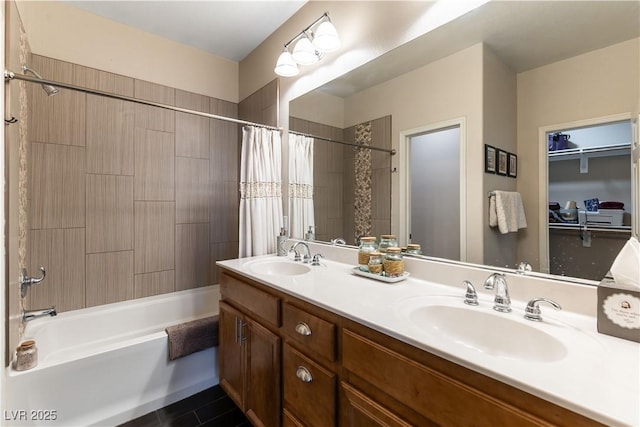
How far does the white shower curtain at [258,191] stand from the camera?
2072mm

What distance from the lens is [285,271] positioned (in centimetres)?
181

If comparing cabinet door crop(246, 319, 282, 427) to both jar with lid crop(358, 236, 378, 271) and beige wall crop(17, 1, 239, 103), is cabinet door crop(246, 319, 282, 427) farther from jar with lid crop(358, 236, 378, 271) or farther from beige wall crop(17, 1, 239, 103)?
beige wall crop(17, 1, 239, 103)

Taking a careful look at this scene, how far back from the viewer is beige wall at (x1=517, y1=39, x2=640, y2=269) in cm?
85

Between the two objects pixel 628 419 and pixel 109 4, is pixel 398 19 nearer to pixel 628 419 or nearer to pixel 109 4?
pixel 628 419

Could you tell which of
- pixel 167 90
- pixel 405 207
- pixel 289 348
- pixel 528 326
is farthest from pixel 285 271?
pixel 167 90

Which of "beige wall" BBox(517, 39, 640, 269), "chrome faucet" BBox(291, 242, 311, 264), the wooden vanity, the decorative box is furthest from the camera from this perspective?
"chrome faucet" BBox(291, 242, 311, 264)

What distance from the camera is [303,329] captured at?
1084 millimetres

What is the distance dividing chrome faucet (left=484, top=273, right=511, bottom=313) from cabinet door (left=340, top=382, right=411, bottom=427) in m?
0.48

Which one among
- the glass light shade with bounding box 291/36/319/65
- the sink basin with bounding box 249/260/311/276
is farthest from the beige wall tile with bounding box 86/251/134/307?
the glass light shade with bounding box 291/36/319/65

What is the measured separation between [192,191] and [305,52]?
1.54m

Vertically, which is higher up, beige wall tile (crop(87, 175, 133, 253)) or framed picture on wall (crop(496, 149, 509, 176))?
framed picture on wall (crop(496, 149, 509, 176))

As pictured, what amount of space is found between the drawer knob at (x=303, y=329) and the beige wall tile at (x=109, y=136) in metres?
2.00

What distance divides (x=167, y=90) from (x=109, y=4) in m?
0.63

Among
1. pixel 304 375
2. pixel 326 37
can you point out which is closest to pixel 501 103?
pixel 326 37
